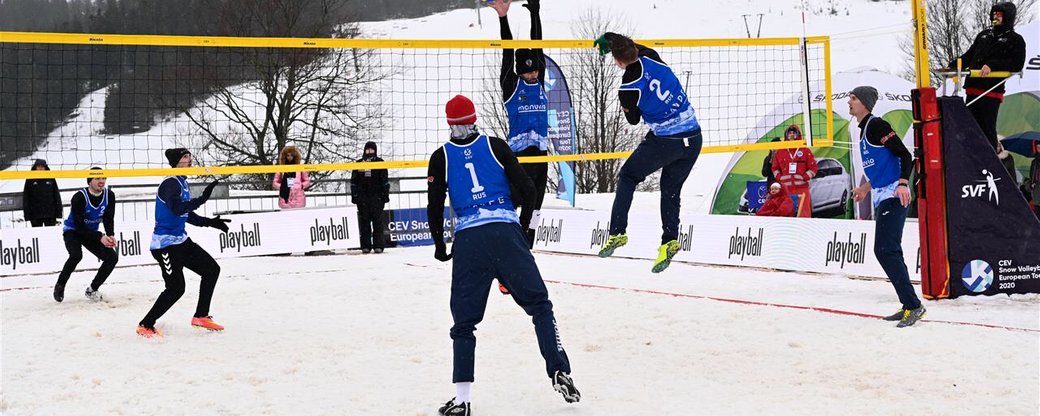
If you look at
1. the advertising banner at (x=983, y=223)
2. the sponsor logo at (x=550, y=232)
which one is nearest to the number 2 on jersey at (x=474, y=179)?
the advertising banner at (x=983, y=223)

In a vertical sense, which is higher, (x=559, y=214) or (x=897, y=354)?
(x=559, y=214)

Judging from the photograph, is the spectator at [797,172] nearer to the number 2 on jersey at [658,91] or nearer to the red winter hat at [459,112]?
the number 2 on jersey at [658,91]

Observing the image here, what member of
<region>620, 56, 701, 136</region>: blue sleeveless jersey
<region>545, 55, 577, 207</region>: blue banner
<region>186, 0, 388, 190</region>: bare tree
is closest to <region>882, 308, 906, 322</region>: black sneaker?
<region>620, 56, 701, 136</region>: blue sleeveless jersey

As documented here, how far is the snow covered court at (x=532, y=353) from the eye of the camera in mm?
5992

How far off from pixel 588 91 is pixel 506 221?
2371 centimetres

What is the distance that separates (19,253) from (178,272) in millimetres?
6856

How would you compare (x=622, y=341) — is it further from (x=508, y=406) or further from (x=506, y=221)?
(x=506, y=221)

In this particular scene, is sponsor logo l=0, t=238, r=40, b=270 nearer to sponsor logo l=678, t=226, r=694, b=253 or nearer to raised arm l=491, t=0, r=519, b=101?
raised arm l=491, t=0, r=519, b=101

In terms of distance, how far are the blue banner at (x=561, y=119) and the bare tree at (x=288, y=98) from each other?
24.9 feet

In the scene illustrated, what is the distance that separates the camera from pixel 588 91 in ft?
95.0

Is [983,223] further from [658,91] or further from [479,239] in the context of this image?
[479,239]

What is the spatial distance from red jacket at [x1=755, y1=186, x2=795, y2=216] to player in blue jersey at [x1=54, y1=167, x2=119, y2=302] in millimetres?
8855

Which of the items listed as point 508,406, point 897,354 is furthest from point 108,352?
point 897,354

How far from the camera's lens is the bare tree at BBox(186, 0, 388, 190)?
2561 centimetres
